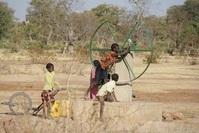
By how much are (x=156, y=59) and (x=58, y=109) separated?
33418mm

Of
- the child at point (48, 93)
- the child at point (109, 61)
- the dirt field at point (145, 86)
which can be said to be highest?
the child at point (109, 61)

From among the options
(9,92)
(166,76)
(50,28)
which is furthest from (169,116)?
(50,28)

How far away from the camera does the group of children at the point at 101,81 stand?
1334 cm

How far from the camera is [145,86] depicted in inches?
1021

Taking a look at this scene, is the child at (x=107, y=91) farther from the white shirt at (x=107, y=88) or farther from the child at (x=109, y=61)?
the child at (x=109, y=61)

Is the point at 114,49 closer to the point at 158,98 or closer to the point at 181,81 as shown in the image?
the point at 158,98

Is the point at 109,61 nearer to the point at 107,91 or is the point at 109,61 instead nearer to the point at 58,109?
the point at 107,91

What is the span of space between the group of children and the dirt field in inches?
16.5

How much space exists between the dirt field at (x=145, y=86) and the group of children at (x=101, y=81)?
0.42 m

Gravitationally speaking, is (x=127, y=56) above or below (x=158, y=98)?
above

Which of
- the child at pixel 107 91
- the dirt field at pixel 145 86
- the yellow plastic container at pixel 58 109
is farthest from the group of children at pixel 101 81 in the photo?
the dirt field at pixel 145 86

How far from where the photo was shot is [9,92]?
72.6ft

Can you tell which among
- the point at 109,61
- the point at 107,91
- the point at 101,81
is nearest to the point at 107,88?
the point at 107,91

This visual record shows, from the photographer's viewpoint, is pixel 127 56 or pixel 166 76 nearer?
pixel 127 56
